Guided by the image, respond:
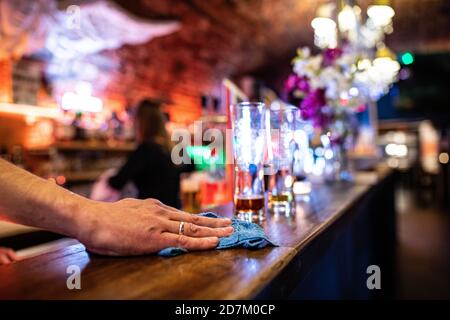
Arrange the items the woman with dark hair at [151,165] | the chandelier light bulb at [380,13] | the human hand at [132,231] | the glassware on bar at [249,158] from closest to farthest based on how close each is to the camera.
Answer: the human hand at [132,231] < the glassware on bar at [249,158] < the woman with dark hair at [151,165] < the chandelier light bulb at [380,13]

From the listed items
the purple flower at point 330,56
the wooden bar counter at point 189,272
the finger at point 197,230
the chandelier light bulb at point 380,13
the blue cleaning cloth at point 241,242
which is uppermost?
the chandelier light bulb at point 380,13

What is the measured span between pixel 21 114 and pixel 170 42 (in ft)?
7.95

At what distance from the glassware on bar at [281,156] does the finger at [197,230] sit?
448 millimetres

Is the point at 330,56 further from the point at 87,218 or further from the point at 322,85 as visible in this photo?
the point at 87,218

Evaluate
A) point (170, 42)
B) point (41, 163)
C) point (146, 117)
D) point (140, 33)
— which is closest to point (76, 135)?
point (41, 163)

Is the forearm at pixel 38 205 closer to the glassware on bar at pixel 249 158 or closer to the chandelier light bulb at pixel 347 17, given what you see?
the glassware on bar at pixel 249 158

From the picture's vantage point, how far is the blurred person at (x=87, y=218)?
80cm

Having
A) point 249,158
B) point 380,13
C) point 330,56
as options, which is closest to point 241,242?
point 249,158

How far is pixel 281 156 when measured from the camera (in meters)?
1.40

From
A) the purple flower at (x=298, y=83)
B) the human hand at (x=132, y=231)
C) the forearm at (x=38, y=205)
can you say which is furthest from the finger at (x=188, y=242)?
the purple flower at (x=298, y=83)

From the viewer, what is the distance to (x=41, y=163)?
4734mm

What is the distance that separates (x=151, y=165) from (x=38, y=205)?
2.05 meters

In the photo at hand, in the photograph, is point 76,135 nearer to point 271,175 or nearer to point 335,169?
point 335,169

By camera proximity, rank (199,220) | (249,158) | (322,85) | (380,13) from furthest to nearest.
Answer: (380,13), (322,85), (249,158), (199,220)
